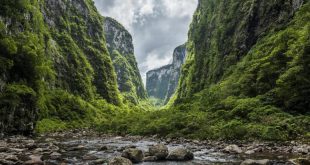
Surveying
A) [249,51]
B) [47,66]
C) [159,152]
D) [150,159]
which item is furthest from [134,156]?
[249,51]

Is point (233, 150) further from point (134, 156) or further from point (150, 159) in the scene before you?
point (134, 156)

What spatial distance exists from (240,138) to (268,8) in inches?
2182

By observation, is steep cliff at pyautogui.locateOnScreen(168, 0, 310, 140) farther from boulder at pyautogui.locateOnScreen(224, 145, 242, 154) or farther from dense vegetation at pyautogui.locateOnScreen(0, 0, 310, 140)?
boulder at pyautogui.locateOnScreen(224, 145, 242, 154)

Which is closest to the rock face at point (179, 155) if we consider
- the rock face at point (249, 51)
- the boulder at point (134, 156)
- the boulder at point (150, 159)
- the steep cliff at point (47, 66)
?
the boulder at point (150, 159)

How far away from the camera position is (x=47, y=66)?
2707 inches

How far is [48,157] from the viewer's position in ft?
76.1

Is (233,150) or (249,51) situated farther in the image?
(249,51)

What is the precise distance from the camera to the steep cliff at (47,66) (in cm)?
5197

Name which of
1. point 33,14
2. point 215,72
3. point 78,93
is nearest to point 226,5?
point 215,72

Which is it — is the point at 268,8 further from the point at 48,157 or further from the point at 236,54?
the point at 48,157

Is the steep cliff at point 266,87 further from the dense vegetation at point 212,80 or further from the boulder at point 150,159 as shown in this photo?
the boulder at point 150,159

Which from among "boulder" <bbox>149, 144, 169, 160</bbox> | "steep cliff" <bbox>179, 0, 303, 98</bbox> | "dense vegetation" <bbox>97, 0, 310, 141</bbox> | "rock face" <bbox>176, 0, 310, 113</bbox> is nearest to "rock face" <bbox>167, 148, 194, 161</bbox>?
"boulder" <bbox>149, 144, 169, 160</bbox>

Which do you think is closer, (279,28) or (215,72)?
(279,28)

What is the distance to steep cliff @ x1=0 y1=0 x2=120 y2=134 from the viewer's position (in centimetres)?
5197
